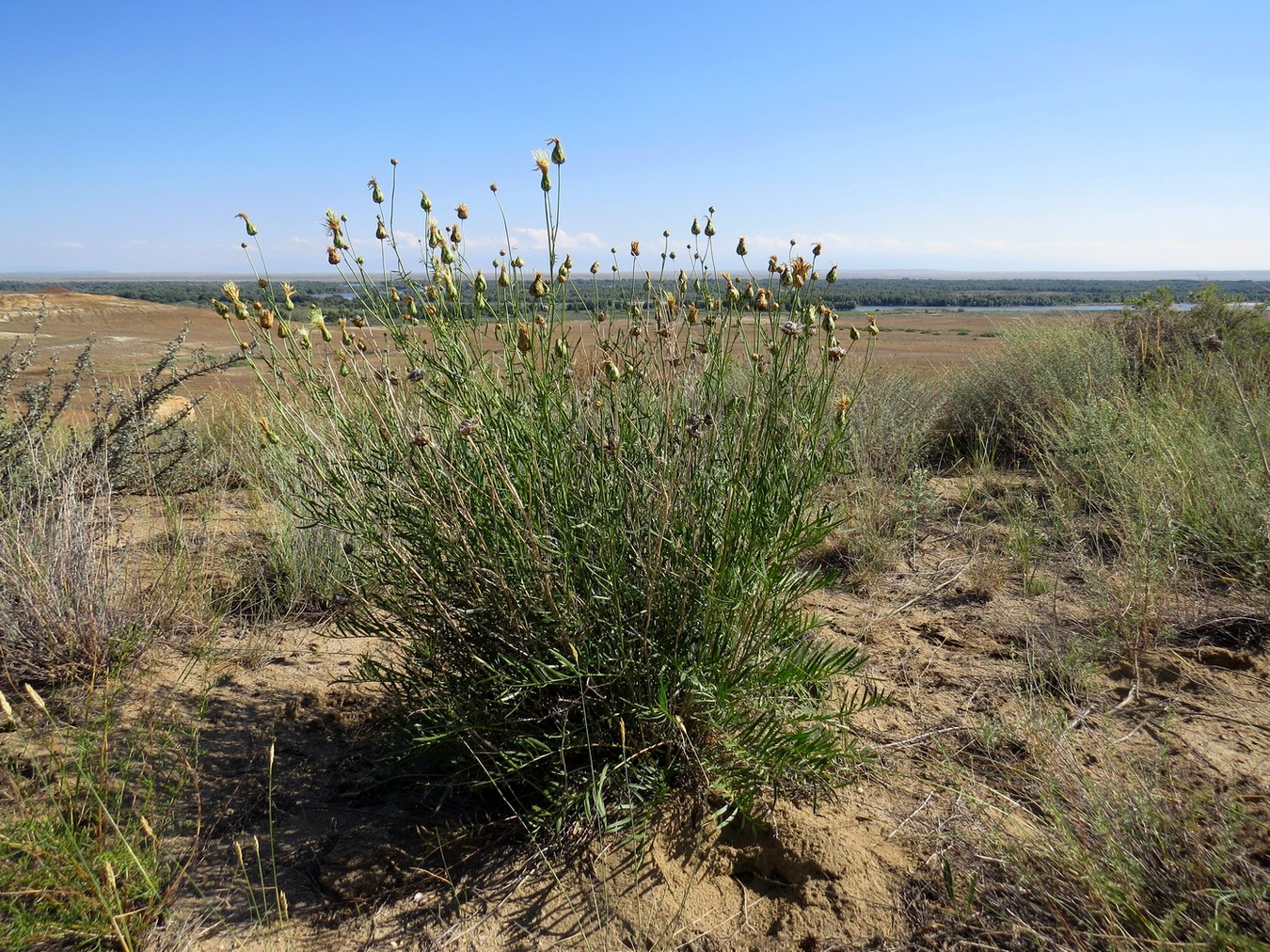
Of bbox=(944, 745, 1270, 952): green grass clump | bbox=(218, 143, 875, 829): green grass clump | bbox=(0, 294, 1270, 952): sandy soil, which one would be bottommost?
bbox=(0, 294, 1270, 952): sandy soil

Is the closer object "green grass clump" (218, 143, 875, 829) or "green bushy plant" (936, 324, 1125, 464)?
"green grass clump" (218, 143, 875, 829)

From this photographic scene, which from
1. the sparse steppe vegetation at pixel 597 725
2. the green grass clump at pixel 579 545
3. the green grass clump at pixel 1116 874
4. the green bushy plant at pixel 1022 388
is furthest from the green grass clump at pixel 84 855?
the green bushy plant at pixel 1022 388

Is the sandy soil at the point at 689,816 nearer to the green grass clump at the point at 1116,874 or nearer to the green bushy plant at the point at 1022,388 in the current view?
the green grass clump at the point at 1116,874

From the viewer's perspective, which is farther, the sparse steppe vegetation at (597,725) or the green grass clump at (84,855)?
the sparse steppe vegetation at (597,725)

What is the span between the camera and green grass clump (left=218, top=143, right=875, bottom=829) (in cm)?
217

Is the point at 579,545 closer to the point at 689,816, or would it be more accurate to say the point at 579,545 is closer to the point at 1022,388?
the point at 689,816

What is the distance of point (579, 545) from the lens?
2.27 meters

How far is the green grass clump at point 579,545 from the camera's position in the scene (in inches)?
85.5

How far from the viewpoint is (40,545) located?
3324 millimetres

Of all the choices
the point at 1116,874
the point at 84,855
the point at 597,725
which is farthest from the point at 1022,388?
the point at 84,855

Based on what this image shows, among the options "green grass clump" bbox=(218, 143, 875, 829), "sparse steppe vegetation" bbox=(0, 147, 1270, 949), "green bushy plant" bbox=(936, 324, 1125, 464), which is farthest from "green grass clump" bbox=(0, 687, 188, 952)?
"green bushy plant" bbox=(936, 324, 1125, 464)

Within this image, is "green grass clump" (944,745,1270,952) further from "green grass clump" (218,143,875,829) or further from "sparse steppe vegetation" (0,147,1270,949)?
"green grass clump" (218,143,875,829)

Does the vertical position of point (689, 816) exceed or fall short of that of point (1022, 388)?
it falls short

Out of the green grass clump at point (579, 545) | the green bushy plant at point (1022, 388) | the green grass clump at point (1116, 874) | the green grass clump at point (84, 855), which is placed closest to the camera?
the green grass clump at point (1116, 874)
